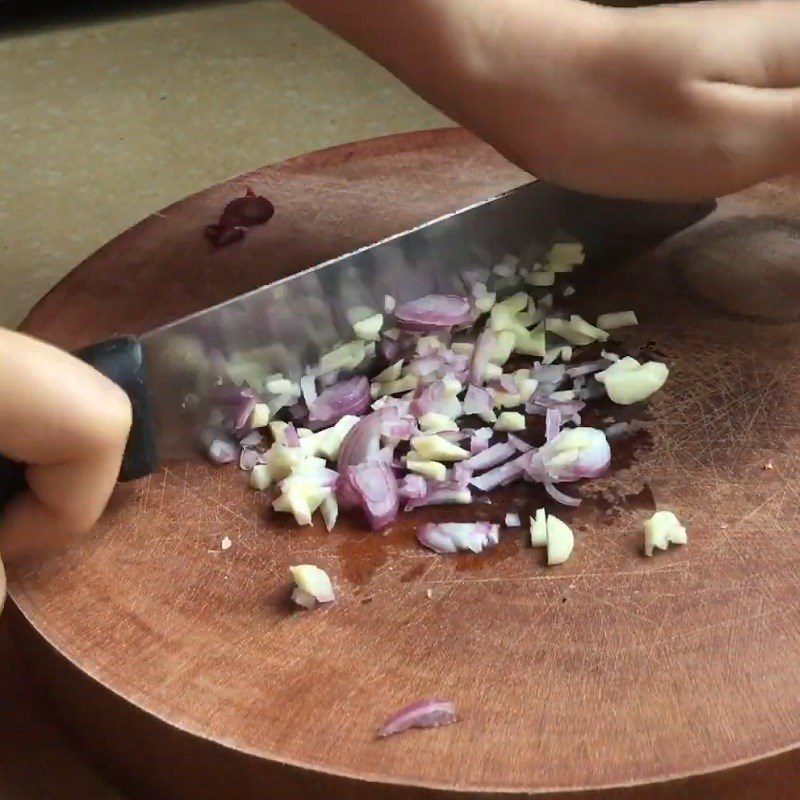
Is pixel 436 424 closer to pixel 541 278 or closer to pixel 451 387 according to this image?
pixel 451 387

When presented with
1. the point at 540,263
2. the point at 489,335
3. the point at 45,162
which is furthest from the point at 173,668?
the point at 45,162

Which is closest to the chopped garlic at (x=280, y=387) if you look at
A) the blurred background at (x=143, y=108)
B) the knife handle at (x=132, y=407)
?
the knife handle at (x=132, y=407)

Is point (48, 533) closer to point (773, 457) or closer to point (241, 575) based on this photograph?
point (241, 575)

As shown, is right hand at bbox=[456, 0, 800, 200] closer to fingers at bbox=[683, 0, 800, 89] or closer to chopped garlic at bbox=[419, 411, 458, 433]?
fingers at bbox=[683, 0, 800, 89]

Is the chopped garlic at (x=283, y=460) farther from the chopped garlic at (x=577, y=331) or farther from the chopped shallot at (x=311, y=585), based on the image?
the chopped garlic at (x=577, y=331)

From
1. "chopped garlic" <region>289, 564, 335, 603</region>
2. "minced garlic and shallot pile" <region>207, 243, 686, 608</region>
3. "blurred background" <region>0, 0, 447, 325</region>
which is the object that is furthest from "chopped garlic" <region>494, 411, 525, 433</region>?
"blurred background" <region>0, 0, 447, 325</region>
